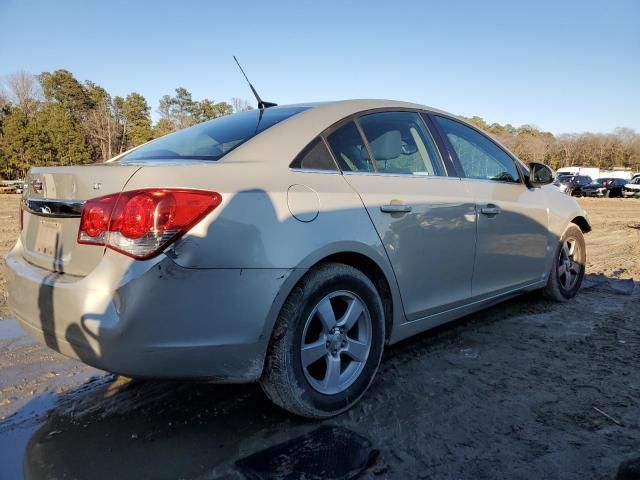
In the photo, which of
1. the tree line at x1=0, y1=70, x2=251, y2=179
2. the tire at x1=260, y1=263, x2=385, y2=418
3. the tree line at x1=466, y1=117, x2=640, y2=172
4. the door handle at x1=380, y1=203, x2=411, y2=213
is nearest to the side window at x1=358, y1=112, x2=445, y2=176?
the door handle at x1=380, y1=203, x2=411, y2=213

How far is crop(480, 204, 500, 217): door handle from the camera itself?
3.27 meters

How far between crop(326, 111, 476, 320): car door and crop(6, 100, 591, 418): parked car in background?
12mm

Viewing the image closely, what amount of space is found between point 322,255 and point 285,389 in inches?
25.3

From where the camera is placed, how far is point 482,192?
3324 mm

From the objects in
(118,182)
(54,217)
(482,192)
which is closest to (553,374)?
(482,192)

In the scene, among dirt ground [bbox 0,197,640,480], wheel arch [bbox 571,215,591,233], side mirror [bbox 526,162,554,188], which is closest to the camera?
dirt ground [bbox 0,197,640,480]

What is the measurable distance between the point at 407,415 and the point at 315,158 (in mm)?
1395

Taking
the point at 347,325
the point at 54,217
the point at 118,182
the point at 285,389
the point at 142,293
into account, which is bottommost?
the point at 285,389

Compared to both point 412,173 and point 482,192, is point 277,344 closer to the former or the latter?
point 412,173

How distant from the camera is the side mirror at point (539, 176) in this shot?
3936mm

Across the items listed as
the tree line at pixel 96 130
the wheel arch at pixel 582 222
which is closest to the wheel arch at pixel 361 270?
the wheel arch at pixel 582 222

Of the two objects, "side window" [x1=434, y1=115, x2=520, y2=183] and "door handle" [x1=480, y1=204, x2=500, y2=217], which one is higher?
"side window" [x1=434, y1=115, x2=520, y2=183]

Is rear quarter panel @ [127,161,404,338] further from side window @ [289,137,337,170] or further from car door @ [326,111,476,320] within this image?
car door @ [326,111,476,320]

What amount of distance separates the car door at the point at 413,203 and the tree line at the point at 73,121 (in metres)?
28.2
